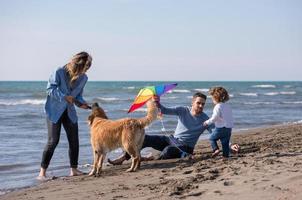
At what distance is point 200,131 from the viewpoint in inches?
297

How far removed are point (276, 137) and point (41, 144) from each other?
16.0ft

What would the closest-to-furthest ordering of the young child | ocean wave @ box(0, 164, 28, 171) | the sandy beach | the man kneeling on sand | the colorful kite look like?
1. the sandy beach
2. the young child
3. the colorful kite
4. the man kneeling on sand
5. ocean wave @ box(0, 164, 28, 171)

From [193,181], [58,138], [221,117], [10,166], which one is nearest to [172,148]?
[221,117]

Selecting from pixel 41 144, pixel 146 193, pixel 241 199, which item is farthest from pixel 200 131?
pixel 41 144

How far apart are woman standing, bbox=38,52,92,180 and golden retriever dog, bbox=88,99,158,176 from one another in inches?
15.1

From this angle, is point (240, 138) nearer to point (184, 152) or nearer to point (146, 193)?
point (184, 152)

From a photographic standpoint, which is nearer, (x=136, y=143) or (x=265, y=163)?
(x=265, y=163)

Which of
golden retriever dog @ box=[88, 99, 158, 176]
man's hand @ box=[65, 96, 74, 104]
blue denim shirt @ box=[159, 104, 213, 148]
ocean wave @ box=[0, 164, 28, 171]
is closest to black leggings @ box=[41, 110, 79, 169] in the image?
man's hand @ box=[65, 96, 74, 104]

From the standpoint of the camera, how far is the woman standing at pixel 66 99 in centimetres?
662

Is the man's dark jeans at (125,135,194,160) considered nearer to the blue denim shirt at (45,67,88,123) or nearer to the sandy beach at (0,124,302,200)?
the sandy beach at (0,124,302,200)
